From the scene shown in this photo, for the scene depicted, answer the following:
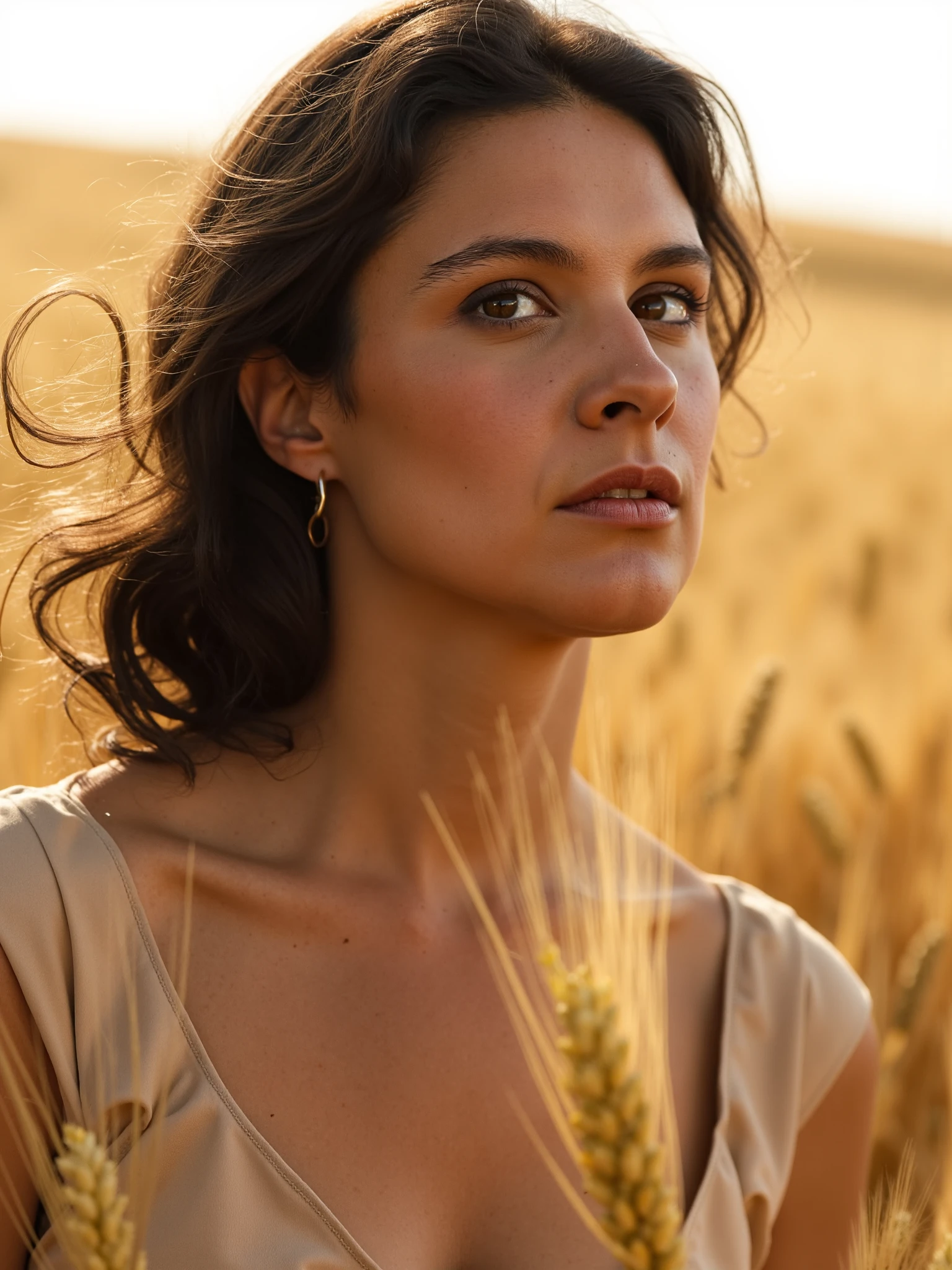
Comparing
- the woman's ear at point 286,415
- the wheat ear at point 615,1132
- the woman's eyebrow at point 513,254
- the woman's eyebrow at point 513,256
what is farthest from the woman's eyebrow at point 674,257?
the wheat ear at point 615,1132

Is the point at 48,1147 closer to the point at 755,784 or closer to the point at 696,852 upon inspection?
the point at 696,852

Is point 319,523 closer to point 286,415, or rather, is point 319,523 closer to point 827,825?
point 286,415

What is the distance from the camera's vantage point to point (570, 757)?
6.75 feet

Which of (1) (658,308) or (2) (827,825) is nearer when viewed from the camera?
(1) (658,308)

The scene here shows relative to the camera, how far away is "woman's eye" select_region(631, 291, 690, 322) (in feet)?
6.09

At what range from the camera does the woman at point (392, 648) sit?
166 centimetres

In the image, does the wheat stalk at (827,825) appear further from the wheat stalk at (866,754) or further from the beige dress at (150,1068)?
the beige dress at (150,1068)

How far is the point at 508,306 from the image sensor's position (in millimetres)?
1744

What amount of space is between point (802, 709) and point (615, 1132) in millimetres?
2999

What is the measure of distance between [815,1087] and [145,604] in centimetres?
116

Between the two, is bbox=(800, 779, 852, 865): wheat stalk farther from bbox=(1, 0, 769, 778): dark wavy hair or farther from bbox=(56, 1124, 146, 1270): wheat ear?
bbox=(56, 1124, 146, 1270): wheat ear

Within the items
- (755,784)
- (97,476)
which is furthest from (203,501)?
(755,784)

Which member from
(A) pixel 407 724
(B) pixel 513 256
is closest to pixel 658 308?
(B) pixel 513 256

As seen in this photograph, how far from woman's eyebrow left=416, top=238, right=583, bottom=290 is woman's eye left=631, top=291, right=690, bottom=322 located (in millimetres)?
143
